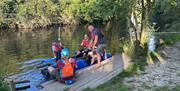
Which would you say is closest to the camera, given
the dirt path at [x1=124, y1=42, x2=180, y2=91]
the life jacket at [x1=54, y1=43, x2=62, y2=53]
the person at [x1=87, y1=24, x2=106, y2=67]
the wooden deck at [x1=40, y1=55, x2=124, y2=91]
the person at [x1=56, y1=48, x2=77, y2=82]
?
the dirt path at [x1=124, y1=42, x2=180, y2=91]

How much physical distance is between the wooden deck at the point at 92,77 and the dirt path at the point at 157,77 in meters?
0.95

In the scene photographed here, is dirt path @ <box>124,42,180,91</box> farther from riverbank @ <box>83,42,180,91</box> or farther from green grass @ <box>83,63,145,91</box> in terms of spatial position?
green grass @ <box>83,63,145,91</box>

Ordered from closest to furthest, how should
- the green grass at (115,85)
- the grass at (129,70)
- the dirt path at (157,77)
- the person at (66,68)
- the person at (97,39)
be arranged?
the green grass at (115,85) → the grass at (129,70) → the dirt path at (157,77) → the person at (66,68) → the person at (97,39)

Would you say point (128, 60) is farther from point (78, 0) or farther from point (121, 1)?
point (78, 0)

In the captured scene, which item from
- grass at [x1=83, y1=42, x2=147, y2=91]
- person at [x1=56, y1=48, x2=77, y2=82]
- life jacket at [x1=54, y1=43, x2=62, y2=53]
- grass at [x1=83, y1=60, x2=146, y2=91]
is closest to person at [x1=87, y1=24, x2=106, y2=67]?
grass at [x1=83, y1=42, x2=147, y2=91]

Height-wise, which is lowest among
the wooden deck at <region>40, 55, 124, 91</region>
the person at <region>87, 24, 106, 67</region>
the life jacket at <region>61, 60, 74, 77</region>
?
the wooden deck at <region>40, 55, 124, 91</region>

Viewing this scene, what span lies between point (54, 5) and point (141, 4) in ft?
114

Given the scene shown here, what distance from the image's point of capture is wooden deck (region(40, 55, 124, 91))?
35.1ft

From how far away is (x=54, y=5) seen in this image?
156 ft

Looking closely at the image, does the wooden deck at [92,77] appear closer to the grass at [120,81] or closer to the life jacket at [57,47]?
the grass at [120,81]

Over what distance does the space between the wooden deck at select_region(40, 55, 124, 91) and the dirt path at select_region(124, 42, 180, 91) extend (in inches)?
37.6

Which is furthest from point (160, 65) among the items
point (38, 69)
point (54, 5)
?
point (54, 5)

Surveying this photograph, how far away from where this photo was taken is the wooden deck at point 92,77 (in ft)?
35.1

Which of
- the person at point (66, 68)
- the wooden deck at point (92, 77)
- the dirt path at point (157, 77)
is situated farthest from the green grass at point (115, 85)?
the person at point (66, 68)
